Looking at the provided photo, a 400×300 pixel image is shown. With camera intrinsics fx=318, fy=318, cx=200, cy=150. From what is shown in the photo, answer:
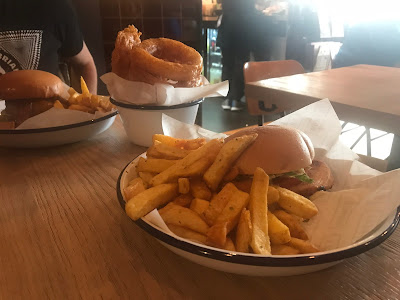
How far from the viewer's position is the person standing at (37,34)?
216cm

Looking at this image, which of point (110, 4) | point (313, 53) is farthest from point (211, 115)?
point (313, 53)

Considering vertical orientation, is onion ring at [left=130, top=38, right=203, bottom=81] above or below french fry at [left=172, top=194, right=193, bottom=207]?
above

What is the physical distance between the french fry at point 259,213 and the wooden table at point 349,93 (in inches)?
54.0

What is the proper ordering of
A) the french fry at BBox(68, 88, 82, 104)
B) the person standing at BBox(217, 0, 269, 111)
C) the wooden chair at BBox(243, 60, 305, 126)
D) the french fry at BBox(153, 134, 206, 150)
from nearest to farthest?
the french fry at BBox(153, 134, 206, 150) → the french fry at BBox(68, 88, 82, 104) → the wooden chair at BBox(243, 60, 305, 126) → the person standing at BBox(217, 0, 269, 111)

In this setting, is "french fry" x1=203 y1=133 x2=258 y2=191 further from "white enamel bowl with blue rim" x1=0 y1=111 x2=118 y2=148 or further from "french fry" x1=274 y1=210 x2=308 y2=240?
"white enamel bowl with blue rim" x1=0 y1=111 x2=118 y2=148

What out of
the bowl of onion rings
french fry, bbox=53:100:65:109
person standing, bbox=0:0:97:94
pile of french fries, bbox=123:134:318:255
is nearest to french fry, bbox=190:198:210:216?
pile of french fries, bbox=123:134:318:255

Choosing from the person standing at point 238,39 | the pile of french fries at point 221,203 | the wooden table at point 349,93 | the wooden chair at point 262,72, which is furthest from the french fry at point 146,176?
the person standing at point 238,39

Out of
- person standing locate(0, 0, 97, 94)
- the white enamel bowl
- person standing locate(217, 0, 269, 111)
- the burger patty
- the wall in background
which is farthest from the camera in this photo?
person standing locate(217, 0, 269, 111)

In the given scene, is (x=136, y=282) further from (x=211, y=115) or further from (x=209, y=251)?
(x=211, y=115)

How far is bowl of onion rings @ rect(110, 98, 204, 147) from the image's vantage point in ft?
3.42

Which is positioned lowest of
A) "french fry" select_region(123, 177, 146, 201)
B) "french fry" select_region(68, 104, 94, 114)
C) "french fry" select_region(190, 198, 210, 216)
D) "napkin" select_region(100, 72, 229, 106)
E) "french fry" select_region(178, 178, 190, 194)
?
"french fry" select_region(190, 198, 210, 216)

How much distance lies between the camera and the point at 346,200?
25.4 inches

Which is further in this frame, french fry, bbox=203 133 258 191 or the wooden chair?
the wooden chair

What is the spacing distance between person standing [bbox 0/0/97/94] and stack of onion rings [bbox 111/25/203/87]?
1.44m
